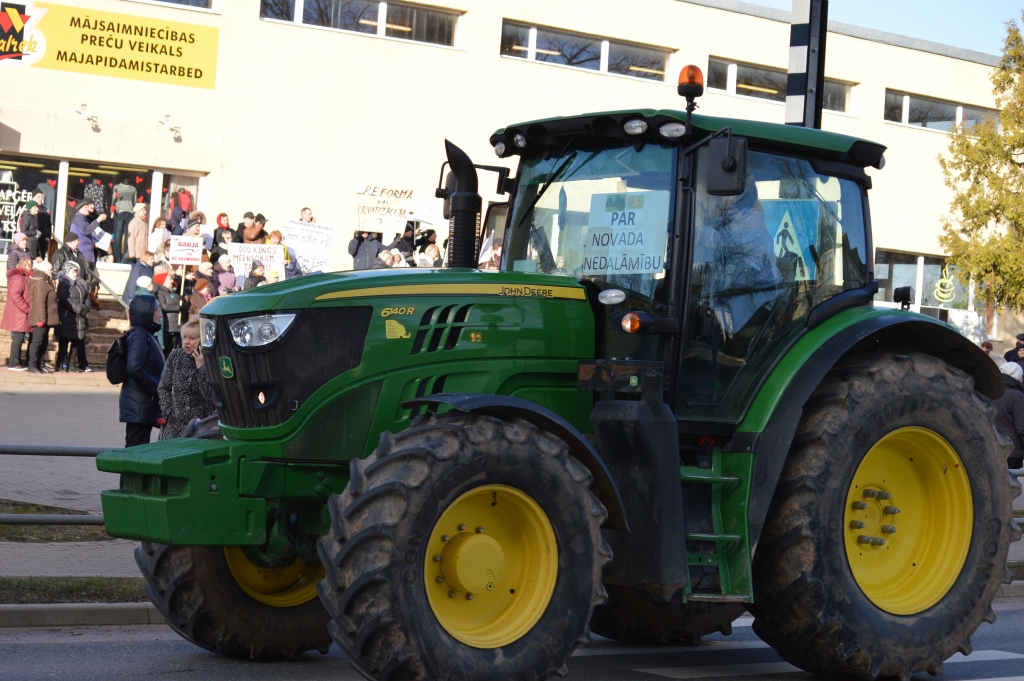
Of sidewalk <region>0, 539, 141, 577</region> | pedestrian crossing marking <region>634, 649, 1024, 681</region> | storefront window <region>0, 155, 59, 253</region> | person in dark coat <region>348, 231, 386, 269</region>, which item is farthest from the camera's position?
storefront window <region>0, 155, 59, 253</region>

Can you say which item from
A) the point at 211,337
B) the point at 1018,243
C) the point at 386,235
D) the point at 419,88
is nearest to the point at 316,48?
the point at 419,88

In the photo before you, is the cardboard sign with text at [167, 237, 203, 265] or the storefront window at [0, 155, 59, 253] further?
the storefront window at [0, 155, 59, 253]

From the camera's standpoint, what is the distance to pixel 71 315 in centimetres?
2036

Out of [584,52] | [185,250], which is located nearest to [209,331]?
[185,250]

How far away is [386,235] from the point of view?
26.6 meters

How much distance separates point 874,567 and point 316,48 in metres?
22.2

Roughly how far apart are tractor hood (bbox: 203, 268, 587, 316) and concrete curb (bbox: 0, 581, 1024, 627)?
270 cm

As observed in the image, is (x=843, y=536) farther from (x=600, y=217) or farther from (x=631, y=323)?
(x=600, y=217)

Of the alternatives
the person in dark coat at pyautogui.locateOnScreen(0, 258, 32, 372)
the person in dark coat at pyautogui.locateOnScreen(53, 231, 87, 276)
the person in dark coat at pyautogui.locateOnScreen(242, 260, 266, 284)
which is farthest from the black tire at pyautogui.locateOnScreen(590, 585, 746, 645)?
the person in dark coat at pyautogui.locateOnScreen(53, 231, 87, 276)

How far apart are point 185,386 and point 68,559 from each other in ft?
5.06

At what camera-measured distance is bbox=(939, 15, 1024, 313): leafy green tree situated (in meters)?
30.9

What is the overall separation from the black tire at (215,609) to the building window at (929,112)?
3112 centimetres

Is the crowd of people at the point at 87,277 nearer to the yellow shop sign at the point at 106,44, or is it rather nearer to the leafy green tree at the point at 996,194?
the yellow shop sign at the point at 106,44

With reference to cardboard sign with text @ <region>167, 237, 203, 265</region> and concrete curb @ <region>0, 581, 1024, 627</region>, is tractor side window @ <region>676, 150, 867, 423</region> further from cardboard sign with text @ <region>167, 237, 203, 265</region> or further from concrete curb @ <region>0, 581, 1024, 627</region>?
cardboard sign with text @ <region>167, 237, 203, 265</region>
